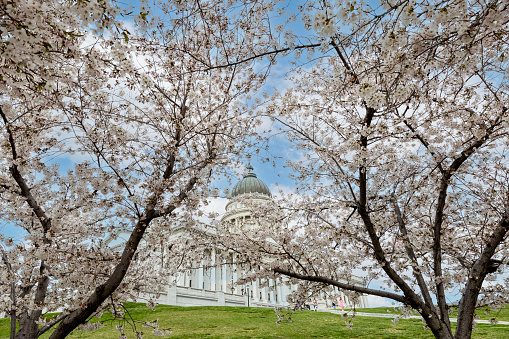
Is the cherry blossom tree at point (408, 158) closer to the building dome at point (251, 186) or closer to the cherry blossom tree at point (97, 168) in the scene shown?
the cherry blossom tree at point (97, 168)

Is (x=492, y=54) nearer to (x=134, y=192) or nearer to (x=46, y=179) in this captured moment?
(x=134, y=192)

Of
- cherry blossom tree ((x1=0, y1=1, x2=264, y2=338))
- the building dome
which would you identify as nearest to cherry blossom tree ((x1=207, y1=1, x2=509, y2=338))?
cherry blossom tree ((x1=0, y1=1, x2=264, y2=338))

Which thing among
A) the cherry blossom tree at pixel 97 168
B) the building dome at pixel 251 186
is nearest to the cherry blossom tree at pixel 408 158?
the cherry blossom tree at pixel 97 168

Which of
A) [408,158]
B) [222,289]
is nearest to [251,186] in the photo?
[222,289]

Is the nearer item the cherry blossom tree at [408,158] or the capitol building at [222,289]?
the cherry blossom tree at [408,158]

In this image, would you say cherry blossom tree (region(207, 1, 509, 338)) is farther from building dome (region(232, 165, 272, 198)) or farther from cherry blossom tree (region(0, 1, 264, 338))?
building dome (region(232, 165, 272, 198))

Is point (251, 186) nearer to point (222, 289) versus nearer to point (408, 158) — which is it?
point (222, 289)

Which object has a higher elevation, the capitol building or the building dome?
the building dome

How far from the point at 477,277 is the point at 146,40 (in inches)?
325

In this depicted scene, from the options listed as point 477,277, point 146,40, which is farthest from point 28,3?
point 477,277

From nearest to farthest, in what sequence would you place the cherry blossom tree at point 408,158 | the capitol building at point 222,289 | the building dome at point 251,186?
the cherry blossom tree at point 408,158
the capitol building at point 222,289
the building dome at point 251,186

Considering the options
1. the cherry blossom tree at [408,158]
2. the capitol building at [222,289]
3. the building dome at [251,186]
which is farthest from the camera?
the building dome at [251,186]

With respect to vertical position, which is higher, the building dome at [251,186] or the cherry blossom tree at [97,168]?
the building dome at [251,186]

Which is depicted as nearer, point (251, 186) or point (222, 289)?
point (222, 289)
